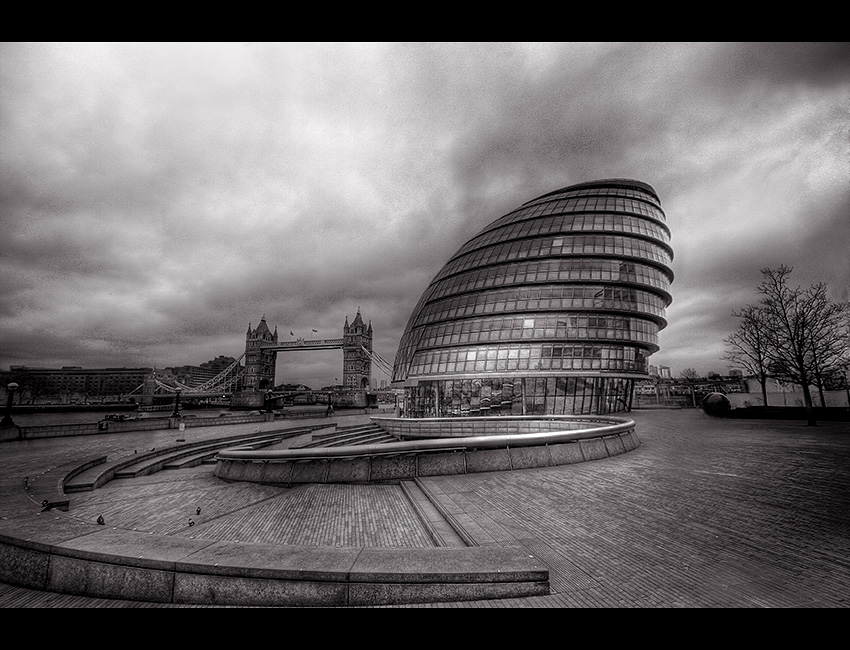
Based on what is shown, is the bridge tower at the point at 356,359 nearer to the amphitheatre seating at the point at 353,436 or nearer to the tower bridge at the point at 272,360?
the tower bridge at the point at 272,360

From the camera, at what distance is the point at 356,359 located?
589ft

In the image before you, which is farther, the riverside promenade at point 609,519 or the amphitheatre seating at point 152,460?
the amphitheatre seating at point 152,460

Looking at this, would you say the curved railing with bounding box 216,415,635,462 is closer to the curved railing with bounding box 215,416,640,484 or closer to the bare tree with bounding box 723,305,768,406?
A: the curved railing with bounding box 215,416,640,484

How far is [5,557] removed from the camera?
16.5 feet

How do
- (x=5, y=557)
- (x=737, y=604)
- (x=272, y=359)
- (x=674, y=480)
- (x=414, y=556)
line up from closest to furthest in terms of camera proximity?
1. (x=737, y=604)
2. (x=414, y=556)
3. (x=5, y=557)
4. (x=674, y=480)
5. (x=272, y=359)

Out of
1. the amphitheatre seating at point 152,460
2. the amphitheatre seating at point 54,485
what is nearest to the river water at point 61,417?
the amphitheatre seating at point 152,460

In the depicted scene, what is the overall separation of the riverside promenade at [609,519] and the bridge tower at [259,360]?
177 metres

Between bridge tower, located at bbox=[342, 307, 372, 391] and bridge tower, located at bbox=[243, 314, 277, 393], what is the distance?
38.4 metres

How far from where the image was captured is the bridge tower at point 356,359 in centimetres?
17588

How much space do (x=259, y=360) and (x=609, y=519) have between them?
637 feet

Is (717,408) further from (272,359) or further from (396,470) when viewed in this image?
(272,359)

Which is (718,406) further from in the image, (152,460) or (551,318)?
(152,460)

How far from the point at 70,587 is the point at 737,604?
7321 millimetres
